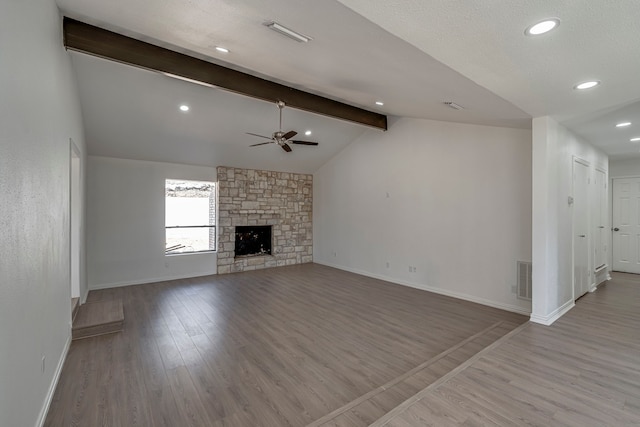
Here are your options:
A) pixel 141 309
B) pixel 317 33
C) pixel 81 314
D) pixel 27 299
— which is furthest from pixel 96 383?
pixel 317 33

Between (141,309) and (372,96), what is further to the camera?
(141,309)

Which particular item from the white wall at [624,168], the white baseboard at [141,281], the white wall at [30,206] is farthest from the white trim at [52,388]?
the white wall at [624,168]

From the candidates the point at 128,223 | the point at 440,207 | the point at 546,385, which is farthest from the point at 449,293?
the point at 128,223

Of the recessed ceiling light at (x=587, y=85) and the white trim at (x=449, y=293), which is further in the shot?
the white trim at (x=449, y=293)

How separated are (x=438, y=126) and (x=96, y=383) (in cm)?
593

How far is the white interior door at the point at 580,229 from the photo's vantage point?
4441 mm

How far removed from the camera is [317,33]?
235cm

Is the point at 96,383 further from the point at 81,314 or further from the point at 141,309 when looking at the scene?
the point at 141,309

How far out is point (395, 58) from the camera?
8.65 feet

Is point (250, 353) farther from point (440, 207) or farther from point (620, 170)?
point (620, 170)

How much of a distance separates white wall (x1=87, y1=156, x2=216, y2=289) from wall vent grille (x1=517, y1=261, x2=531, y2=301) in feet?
21.0

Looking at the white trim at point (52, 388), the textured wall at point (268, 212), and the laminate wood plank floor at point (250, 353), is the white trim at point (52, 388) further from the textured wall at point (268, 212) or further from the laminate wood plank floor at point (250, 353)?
the textured wall at point (268, 212)

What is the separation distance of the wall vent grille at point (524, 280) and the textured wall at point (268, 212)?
18.0 ft

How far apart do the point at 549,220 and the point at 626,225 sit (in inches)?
191
